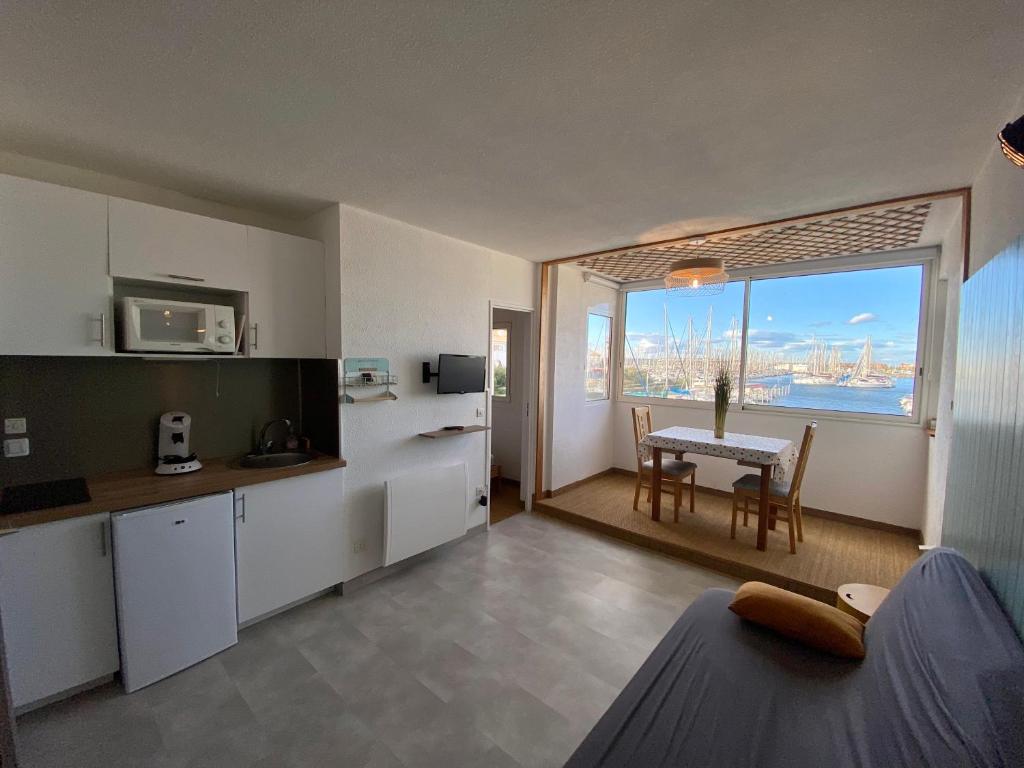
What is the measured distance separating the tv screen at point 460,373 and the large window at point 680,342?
254 centimetres

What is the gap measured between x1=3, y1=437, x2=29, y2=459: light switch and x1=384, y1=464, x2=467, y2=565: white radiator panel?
1.80 meters

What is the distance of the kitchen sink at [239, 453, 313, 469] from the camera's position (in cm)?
256

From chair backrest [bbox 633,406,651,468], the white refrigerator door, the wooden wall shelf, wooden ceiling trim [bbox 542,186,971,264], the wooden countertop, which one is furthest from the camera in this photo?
chair backrest [bbox 633,406,651,468]

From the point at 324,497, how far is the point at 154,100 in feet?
6.96

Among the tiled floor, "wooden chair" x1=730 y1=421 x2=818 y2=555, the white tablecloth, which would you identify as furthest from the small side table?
the white tablecloth

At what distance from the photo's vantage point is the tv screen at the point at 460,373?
3207 millimetres

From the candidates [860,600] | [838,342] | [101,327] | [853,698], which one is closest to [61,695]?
[101,327]

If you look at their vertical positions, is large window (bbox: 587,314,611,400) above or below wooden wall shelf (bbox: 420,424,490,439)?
above

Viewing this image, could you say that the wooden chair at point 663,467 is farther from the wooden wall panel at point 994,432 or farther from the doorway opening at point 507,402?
the wooden wall panel at point 994,432

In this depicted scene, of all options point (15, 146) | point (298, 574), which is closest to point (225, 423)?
point (298, 574)

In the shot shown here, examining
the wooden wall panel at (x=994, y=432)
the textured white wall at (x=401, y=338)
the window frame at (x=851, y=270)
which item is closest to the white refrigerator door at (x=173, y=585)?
the textured white wall at (x=401, y=338)

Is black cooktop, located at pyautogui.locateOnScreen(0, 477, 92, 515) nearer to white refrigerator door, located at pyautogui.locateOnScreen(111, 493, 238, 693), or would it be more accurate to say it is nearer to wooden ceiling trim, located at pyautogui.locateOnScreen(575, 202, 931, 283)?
white refrigerator door, located at pyautogui.locateOnScreen(111, 493, 238, 693)

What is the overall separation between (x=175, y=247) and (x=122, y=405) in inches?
37.8

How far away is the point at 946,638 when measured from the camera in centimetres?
116
